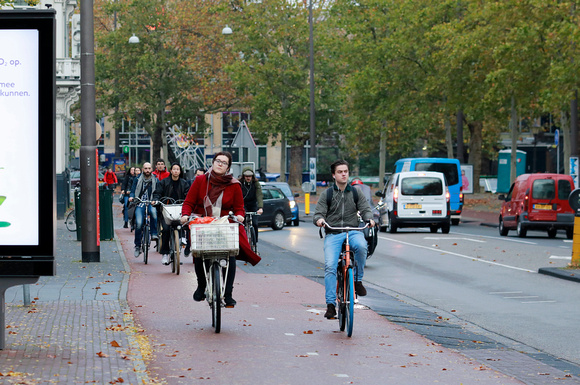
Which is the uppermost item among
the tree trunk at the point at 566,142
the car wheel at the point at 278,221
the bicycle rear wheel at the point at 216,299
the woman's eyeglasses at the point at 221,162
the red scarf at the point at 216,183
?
the tree trunk at the point at 566,142

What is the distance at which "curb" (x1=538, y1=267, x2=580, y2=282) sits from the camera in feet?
51.1

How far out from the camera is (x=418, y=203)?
1088 inches

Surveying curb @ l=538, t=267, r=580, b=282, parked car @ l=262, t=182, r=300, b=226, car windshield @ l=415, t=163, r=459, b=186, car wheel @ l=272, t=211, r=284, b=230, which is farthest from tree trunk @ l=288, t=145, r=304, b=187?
curb @ l=538, t=267, r=580, b=282

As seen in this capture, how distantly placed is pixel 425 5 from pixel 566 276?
3114 centimetres

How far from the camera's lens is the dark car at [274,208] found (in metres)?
29.7

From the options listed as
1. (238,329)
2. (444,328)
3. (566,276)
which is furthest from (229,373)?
(566,276)

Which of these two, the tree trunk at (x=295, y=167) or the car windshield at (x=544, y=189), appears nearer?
Answer: the car windshield at (x=544, y=189)

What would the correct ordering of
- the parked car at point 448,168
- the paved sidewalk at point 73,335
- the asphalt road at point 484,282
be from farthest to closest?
1. the parked car at point 448,168
2. the asphalt road at point 484,282
3. the paved sidewalk at point 73,335

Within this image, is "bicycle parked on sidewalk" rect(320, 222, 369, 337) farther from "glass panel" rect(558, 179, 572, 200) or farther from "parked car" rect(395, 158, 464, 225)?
"parked car" rect(395, 158, 464, 225)

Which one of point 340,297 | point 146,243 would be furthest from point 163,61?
point 340,297

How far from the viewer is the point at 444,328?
34.1ft

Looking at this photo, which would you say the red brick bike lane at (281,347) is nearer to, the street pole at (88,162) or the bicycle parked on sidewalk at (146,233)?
the street pole at (88,162)

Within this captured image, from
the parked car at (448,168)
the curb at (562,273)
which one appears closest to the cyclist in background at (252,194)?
the curb at (562,273)

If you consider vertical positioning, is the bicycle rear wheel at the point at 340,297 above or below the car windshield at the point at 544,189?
below
